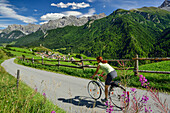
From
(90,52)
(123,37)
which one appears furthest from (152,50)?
(90,52)

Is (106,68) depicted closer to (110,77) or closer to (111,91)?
(110,77)

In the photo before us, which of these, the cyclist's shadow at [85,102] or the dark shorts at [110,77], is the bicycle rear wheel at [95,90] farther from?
the dark shorts at [110,77]

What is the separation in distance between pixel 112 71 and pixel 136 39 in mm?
174144

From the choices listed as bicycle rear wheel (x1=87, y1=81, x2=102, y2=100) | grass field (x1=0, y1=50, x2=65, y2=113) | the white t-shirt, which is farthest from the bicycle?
grass field (x1=0, y1=50, x2=65, y2=113)

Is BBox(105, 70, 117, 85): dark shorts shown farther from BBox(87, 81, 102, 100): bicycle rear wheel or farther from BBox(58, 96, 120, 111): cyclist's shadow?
BBox(58, 96, 120, 111): cyclist's shadow

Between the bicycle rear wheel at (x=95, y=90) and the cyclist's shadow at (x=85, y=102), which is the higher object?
the bicycle rear wheel at (x=95, y=90)

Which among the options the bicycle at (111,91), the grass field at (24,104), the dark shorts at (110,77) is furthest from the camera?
the dark shorts at (110,77)

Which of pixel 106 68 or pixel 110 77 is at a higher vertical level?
pixel 106 68

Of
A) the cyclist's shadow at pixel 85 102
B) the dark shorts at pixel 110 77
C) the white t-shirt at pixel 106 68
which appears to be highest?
the white t-shirt at pixel 106 68

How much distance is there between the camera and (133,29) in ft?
606

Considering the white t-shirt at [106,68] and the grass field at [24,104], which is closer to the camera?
the grass field at [24,104]

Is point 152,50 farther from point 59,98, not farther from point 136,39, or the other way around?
point 59,98

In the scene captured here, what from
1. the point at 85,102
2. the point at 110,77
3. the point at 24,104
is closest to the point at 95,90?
the point at 85,102

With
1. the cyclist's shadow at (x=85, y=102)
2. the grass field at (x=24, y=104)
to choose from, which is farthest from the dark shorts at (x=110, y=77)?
the grass field at (x=24, y=104)
